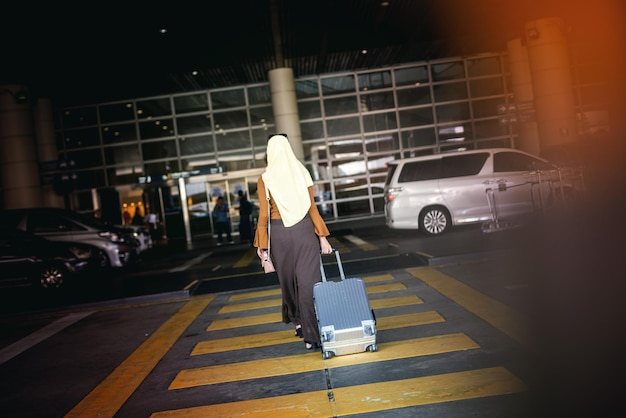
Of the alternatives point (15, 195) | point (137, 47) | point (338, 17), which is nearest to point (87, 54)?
point (137, 47)

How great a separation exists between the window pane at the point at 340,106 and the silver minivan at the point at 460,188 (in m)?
12.3

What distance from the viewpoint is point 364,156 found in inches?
1192

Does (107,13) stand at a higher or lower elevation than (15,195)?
higher

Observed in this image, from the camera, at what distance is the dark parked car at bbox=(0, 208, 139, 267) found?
59.4 feet

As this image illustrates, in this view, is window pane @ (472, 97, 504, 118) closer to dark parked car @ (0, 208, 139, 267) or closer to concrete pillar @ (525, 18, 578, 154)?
concrete pillar @ (525, 18, 578, 154)

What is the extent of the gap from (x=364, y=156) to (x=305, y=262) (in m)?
23.7

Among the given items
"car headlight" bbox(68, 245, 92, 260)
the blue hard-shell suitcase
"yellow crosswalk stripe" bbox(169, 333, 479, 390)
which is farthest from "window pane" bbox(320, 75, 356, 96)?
the blue hard-shell suitcase

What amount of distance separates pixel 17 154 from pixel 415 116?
54.4 feet

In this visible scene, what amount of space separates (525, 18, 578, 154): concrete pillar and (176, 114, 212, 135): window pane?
14.1 m

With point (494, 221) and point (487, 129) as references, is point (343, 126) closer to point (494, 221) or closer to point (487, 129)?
point (487, 129)

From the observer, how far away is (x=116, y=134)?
30688 millimetres

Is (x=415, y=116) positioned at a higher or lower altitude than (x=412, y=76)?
lower

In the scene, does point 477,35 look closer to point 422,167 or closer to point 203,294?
point 422,167

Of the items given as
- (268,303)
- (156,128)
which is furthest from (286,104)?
(268,303)
